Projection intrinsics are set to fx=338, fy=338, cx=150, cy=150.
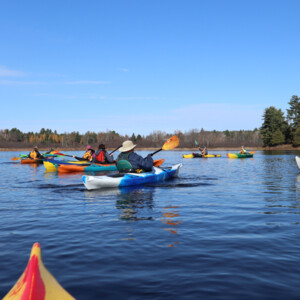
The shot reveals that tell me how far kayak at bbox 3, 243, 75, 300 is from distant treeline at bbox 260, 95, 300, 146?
82.0 metres

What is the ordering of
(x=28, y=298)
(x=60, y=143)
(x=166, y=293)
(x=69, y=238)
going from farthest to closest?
1. (x=60, y=143)
2. (x=69, y=238)
3. (x=166, y=293)
4. (x=28, y=298)

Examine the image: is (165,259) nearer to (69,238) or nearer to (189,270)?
(189,270)

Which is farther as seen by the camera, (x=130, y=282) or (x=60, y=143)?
(x=60, y=143)

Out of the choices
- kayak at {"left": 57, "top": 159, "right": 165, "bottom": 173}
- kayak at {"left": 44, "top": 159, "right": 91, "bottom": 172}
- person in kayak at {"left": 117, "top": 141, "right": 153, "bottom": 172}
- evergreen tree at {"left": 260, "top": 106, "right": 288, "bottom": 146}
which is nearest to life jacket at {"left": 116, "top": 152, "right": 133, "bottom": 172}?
person in kayak at {"left": 117, "top": 141, "right": 153, "bottom": 172}

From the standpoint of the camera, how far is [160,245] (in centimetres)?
Answer: 534

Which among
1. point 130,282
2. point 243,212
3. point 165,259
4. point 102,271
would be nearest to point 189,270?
point 165,259

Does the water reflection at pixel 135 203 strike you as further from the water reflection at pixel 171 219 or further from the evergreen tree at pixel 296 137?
the evergreen tree at pixel 296 137

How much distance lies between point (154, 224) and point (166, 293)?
10.8 feet

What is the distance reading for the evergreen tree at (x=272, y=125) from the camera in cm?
8069

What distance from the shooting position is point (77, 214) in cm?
806

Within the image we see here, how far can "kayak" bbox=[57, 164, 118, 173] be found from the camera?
62.4 ft

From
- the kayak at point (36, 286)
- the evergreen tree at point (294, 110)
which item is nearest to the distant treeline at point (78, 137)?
the evergreen tree at point (294, 110)

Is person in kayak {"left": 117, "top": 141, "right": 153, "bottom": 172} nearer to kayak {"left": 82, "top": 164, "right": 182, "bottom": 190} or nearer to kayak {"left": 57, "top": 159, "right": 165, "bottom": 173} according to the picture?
kayak {"left": 82, "top": 164, "right": 182, "bottom": 190}

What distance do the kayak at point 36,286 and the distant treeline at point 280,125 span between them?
8195 cm
